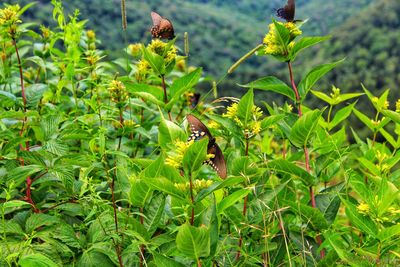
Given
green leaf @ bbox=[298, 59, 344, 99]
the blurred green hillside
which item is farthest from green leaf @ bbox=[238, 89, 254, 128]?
the blurred green hillside

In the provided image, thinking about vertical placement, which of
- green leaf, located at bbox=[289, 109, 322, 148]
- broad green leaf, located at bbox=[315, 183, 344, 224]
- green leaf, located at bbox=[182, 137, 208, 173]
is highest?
green leaf, located at bbox=[182, 137, 208, 173]

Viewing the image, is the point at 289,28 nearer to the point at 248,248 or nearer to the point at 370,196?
the point at 370,196

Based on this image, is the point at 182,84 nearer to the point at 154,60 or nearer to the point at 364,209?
the point at 154,60

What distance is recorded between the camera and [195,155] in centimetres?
122

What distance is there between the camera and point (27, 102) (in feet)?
6.86

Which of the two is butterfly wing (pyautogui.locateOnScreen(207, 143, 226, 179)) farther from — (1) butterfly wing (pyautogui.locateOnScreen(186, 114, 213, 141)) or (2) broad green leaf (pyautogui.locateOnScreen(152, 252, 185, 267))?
(2) broad green leaf (pyautogui.locateOnScreen(152, 252, 185, 267))

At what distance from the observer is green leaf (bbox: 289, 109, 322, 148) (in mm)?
1647

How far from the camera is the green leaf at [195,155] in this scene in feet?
3.94

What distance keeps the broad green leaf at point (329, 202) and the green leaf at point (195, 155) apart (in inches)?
25.5

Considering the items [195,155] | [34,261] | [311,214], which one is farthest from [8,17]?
[311,214]

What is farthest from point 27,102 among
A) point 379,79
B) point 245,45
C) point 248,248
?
point 245,45

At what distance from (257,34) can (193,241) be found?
208ft

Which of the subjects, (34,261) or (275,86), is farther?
(275,86)

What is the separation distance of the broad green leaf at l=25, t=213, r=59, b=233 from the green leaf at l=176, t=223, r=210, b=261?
55 cm
